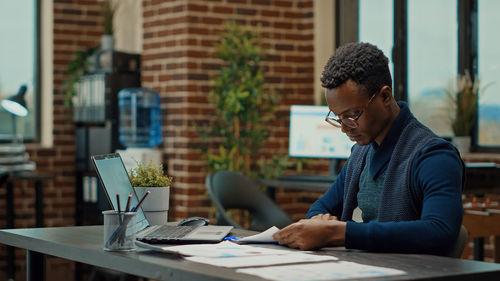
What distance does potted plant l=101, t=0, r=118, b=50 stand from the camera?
236 inches

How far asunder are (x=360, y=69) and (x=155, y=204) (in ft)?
2.64

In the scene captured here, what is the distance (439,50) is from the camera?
201 inches

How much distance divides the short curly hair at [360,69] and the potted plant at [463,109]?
108 inches

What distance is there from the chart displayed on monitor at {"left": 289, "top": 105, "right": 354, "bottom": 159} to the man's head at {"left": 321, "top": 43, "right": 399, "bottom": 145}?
2.68 meters

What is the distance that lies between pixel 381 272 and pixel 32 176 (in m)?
4.09

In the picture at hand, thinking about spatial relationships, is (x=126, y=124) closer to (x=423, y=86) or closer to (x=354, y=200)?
(x=423, y=86)

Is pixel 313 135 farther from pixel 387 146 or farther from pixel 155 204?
pixel 387 146

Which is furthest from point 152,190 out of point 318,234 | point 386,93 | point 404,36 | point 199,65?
point 404,36

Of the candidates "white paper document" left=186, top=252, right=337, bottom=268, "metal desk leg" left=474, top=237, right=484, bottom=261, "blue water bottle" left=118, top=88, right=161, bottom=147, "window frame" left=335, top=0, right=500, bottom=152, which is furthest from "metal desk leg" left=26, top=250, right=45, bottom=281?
"window frame" left=335, top=0, right=500, bottom=152

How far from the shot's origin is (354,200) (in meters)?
2.32

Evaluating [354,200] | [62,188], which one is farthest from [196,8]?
[354,200]

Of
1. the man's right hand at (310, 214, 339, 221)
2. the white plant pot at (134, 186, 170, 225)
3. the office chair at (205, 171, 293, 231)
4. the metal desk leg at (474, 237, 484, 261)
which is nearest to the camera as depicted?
the man's right hand at (310, 214, 339, 221)

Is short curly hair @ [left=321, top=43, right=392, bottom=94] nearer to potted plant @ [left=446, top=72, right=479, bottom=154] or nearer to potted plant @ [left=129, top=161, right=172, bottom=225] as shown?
potted plant @ [left=129, top=161, right=172, bottom=225]

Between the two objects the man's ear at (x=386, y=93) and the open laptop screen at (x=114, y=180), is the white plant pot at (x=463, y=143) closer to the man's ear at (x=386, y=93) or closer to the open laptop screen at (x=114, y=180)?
the man's ear at (x=386, y=93)
